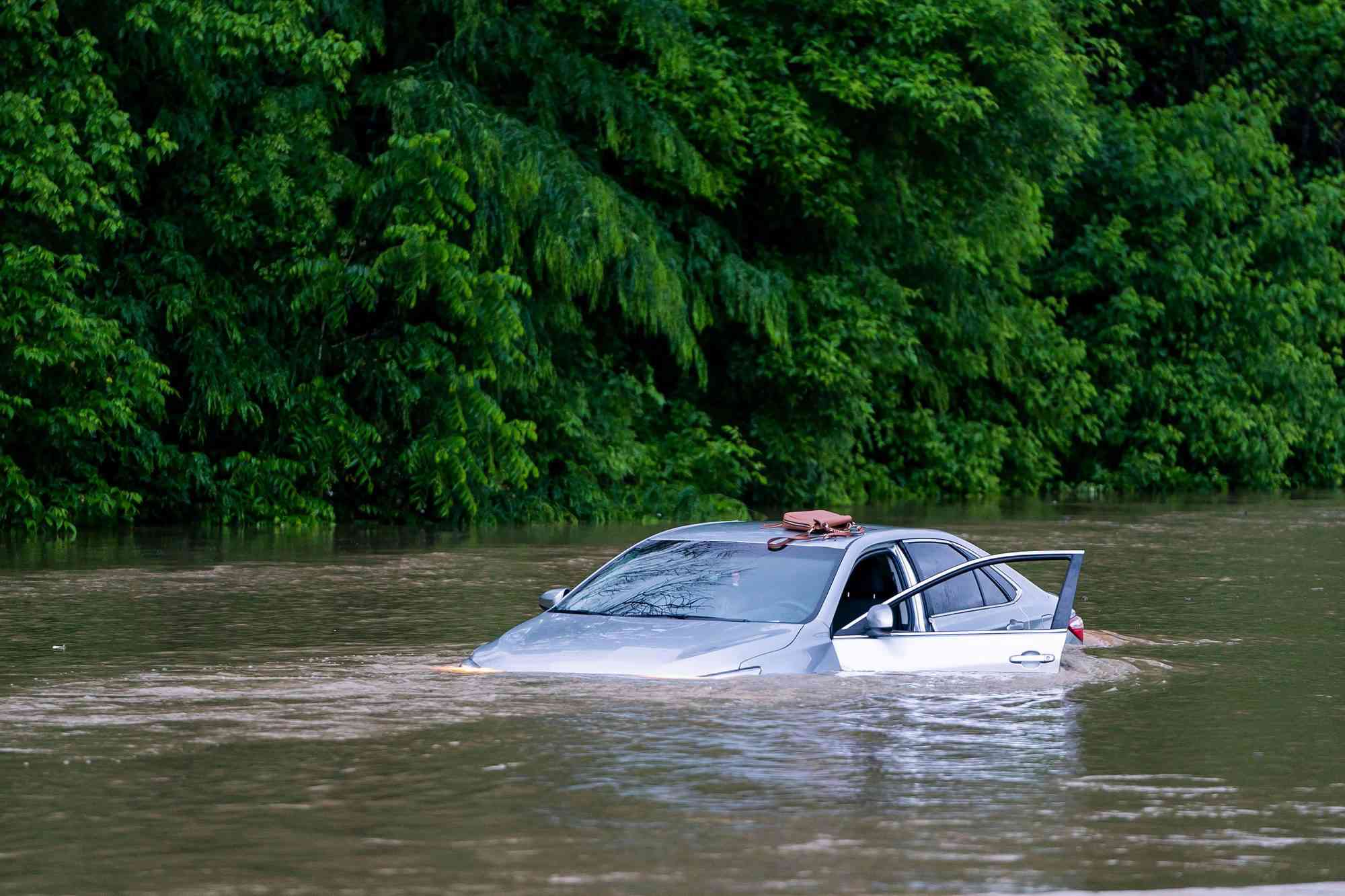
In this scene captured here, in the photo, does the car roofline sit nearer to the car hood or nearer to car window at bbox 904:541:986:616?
car window at bbox 904:541:986:616

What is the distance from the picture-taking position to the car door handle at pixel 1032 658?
39.3 feet

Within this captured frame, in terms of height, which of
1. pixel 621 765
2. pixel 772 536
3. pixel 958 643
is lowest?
pixel 621 765

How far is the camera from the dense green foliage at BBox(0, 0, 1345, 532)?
24.7 m

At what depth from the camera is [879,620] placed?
1107 centimetres

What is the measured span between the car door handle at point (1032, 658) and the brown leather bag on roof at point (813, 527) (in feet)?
3.81

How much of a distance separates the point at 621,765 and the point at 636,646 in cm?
162

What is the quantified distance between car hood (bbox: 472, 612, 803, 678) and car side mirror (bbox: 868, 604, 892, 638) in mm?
402

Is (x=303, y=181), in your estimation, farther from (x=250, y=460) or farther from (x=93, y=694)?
(x=93, y=694)

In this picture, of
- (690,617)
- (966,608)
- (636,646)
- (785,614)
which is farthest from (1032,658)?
(636,646)

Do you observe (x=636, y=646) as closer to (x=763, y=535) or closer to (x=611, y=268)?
(x=763, y=535)

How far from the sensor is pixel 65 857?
7480mm

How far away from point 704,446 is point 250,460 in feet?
27.0

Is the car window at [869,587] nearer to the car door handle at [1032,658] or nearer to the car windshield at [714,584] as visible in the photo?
the car windshield at [714,584]

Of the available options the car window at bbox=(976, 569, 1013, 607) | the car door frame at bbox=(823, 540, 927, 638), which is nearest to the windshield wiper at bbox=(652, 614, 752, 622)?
the car door frame at bbox=(823, 540, 927, 638)
